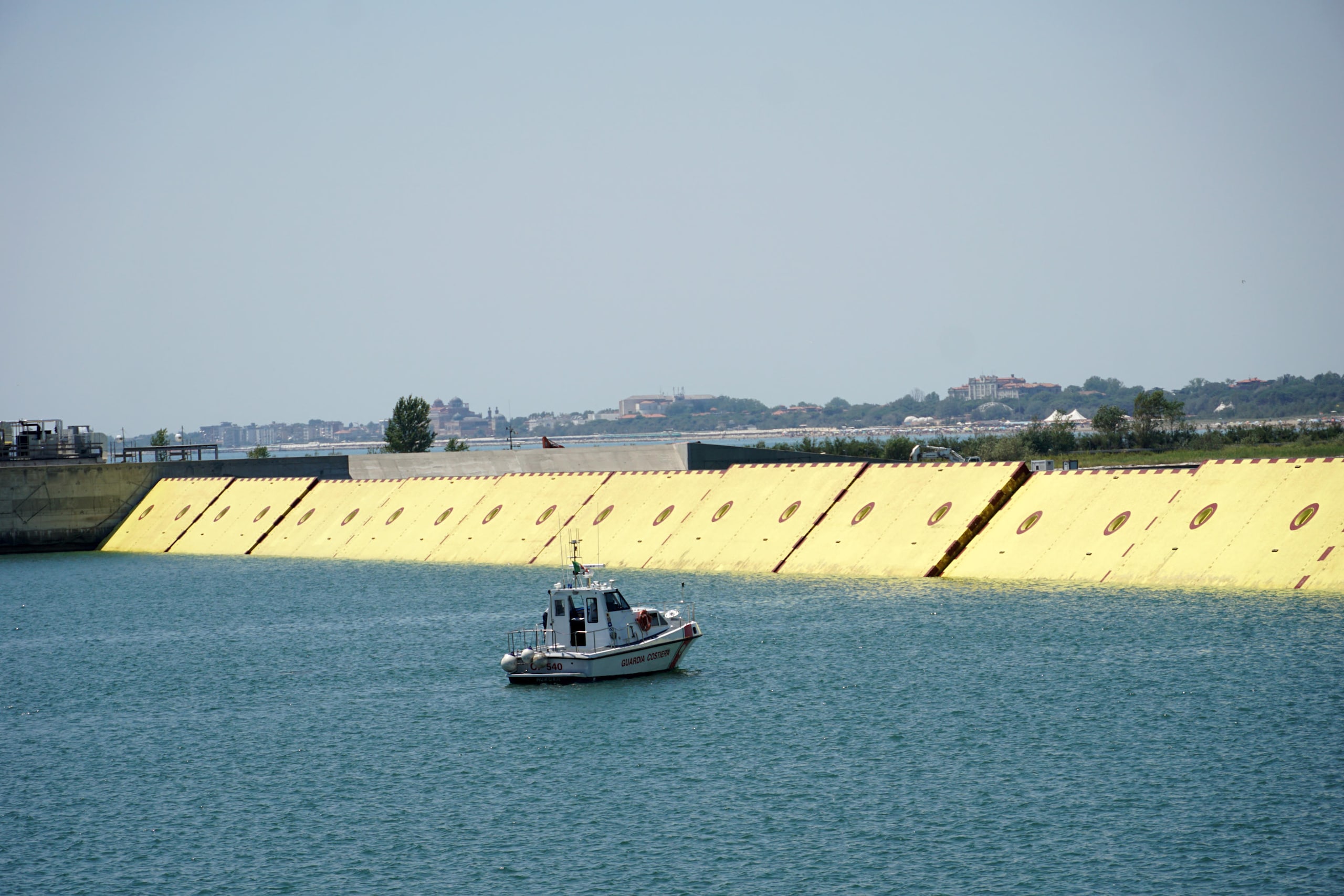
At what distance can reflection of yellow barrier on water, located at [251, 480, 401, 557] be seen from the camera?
71.9 metres

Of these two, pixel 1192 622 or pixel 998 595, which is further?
pixel 998 595

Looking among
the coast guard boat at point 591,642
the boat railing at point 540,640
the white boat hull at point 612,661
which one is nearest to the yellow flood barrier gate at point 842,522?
the white boat hull at point 612,661

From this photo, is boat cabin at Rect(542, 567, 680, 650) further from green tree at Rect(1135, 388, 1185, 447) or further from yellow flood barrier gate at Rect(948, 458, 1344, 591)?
green tree at Rect(1135, 388, 1185, 447)

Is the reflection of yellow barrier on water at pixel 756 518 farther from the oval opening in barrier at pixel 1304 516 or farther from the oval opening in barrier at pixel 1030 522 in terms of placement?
the oval opening in barrier at pixel 1304 516

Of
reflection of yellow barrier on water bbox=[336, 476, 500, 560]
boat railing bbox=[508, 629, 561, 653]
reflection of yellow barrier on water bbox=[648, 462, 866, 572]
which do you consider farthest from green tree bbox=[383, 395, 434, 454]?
boat railing bbox=[508, 629, 561, 653]

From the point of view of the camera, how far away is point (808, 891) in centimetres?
2180

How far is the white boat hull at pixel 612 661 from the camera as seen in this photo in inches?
1451

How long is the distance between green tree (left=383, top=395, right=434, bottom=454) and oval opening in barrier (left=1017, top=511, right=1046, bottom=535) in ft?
343

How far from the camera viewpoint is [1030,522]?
50844 mm

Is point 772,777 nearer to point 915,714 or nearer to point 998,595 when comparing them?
point 915,714

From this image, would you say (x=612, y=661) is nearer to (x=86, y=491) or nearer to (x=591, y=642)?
(x=591, y=642)

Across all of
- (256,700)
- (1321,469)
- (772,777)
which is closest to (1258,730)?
(772,777)

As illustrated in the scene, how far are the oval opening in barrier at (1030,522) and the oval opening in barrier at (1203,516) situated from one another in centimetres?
583

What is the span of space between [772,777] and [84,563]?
58.0 m
